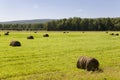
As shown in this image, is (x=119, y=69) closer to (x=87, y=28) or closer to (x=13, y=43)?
(x=13, y=43)

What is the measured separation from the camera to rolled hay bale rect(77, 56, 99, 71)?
19547 mm

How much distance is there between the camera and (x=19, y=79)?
16641 mm

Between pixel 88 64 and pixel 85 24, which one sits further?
pixel 85 24

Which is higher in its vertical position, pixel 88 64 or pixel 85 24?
pixel 85 24

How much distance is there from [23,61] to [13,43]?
43.3ft

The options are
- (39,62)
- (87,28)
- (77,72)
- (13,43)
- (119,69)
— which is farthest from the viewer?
(87,28)

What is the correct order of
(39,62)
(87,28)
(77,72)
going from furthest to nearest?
(87,28)
(39,62)
(77,72)

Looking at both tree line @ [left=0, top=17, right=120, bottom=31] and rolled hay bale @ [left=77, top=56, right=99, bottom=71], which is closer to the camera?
rolled hay bale @ [left=77, top=56, right=99, bottom=71]

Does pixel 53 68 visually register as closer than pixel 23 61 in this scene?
Yes

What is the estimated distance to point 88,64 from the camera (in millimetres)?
19562

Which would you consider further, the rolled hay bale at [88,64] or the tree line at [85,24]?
the tree line at [85,24]

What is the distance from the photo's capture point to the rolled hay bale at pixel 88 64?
19.5 m

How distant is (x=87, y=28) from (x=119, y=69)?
123 meters

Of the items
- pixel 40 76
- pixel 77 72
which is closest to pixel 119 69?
pixel 77 72
